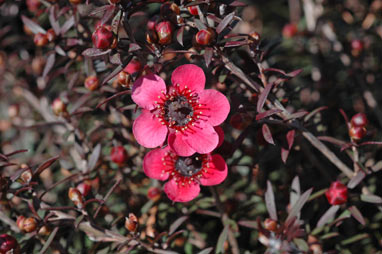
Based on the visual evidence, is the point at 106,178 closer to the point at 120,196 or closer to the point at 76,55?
Answer: the point at 120,196

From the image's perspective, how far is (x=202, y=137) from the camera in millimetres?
1352

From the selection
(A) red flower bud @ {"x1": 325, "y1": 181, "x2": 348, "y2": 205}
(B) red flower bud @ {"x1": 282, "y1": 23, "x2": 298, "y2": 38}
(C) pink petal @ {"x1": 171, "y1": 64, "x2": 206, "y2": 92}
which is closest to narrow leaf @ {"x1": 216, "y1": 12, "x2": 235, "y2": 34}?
(C) pink petal @ {"x1": 171, "y1": 64, "x2": 206, "y2": 92}

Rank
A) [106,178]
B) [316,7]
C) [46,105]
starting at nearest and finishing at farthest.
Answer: [106,178] → [46,105] → [316,7]

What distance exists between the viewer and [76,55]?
1.80 m

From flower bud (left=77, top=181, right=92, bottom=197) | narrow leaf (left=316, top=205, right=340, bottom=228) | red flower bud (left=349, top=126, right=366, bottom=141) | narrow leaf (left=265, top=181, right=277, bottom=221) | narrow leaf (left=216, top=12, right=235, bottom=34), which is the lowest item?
narrow leaf (left=316, top=205, right=340, bottom=228)

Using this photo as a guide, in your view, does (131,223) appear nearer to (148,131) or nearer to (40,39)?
(148,131)

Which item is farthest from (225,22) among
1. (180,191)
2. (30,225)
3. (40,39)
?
(30,225)

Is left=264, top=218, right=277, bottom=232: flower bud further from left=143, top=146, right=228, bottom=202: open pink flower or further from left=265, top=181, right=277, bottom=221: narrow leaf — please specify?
left=143, top=146, right=228, bottom=202: open pink flower

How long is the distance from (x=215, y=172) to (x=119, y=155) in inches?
18.1

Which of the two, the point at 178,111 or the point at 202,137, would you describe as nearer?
the point at 202,137

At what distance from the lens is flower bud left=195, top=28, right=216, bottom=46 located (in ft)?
4.11

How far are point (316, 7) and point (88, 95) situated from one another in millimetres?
1632

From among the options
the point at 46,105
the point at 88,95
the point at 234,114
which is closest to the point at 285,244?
the point at 234,114

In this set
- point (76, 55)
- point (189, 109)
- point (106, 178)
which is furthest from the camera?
point (106, 178)
